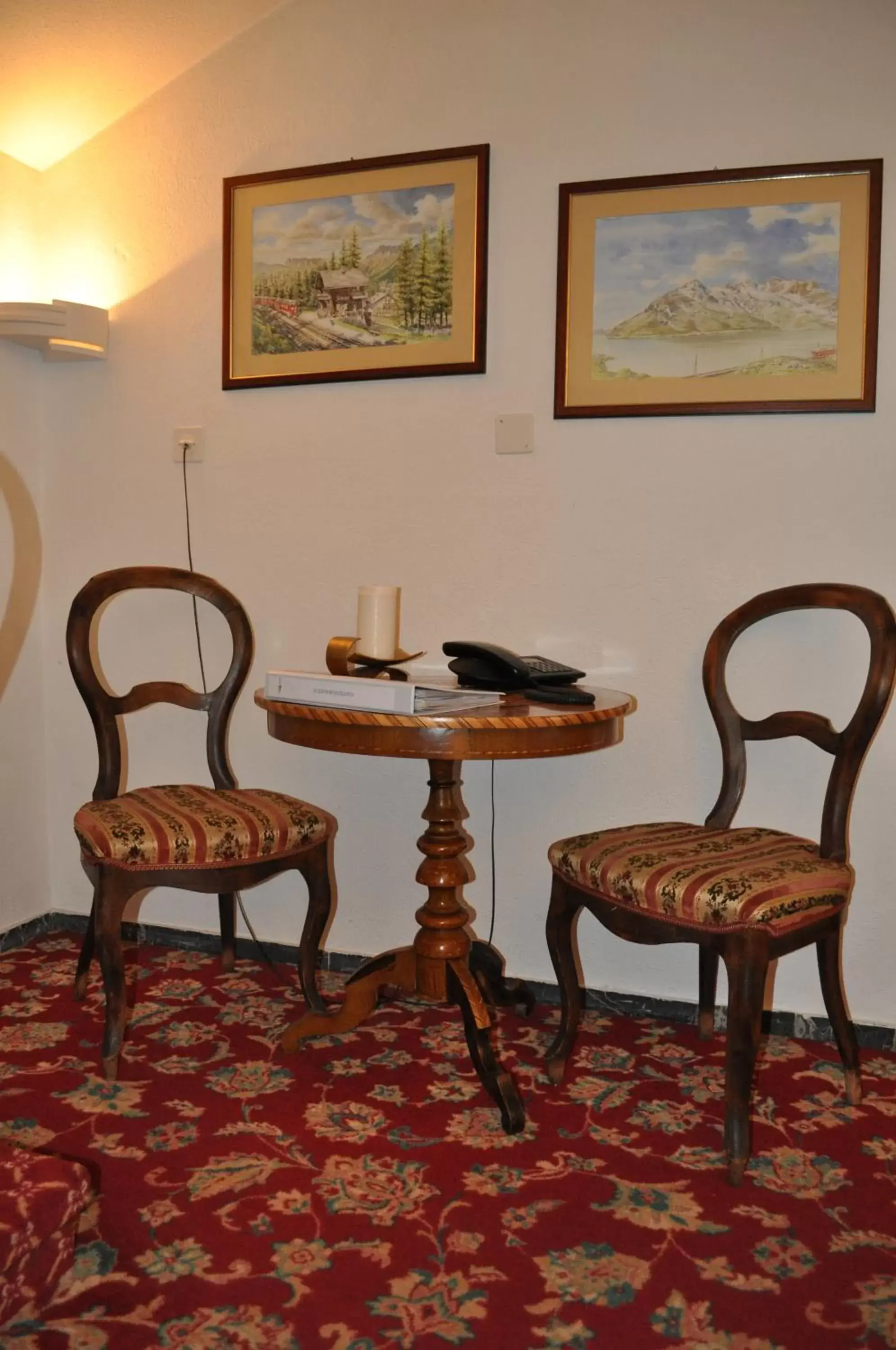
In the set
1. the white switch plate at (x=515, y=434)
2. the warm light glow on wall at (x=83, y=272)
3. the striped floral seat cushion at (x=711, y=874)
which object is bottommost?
the striped floral seat cushion at (x=711, y=874)

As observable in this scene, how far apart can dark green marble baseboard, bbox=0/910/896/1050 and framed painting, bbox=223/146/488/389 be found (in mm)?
1517

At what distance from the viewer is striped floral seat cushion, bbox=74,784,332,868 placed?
83.7 inches

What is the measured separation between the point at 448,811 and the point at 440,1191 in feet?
2.43

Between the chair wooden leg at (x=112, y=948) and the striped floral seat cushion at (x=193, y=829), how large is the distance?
4 cm

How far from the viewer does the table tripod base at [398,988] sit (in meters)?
2.09

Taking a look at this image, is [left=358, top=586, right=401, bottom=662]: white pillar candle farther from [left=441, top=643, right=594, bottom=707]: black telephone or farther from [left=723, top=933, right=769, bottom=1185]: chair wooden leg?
[left=723, top=933, right=769, bottom=1185]: chair wooden leg

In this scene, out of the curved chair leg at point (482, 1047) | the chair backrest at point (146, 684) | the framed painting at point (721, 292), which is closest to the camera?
the curved chair leg at point (482, 1047)

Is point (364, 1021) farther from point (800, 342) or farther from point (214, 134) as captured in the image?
point (214, 134)

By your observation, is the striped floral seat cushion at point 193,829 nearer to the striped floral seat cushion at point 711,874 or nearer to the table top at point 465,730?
the table top at point 465,730

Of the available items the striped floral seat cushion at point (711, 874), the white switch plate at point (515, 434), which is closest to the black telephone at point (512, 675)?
the striped floral seat cushion at point (711, 874)

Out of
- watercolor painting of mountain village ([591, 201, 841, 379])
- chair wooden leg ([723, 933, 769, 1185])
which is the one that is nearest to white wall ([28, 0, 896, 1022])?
watercolor painting of mountain village ([591, 201, 841, 379])

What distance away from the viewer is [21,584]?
298 cm

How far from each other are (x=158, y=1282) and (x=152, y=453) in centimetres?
208

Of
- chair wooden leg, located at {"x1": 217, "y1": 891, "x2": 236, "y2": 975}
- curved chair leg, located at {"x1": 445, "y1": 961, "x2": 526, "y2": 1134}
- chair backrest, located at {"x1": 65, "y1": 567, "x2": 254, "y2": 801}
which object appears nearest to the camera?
curved chair leg, located at {"x1": 445, "y1": 961, "x2": 526, "y2": 1134}
